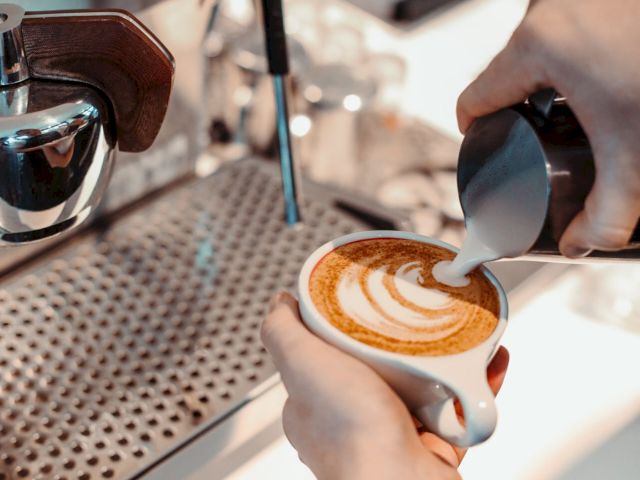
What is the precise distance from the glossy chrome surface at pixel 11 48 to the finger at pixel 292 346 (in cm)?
21

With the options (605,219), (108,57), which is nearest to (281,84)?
(108,57)

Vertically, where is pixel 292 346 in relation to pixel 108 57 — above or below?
below

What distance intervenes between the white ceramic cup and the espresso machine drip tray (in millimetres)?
215

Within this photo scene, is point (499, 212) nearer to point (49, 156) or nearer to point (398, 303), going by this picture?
point (398, 303)

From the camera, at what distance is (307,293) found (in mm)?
552

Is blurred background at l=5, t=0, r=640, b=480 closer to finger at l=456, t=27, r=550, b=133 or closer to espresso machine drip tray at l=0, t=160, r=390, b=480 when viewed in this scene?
espresso machine drip tray at l=0, t=160, r=390, b=480

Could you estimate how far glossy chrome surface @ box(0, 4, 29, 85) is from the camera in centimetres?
48

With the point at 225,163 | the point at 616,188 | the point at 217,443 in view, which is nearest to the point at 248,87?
the point at 225,163

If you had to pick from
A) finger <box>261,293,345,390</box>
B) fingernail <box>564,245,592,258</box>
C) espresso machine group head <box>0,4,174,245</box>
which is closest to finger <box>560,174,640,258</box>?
fingernail <box>564,245,592,258</box>

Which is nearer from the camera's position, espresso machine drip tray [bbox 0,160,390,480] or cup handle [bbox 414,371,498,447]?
cup handle [bbox 414,371,498,447]

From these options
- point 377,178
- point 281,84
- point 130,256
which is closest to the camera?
point 281,84

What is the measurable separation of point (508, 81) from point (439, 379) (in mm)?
186

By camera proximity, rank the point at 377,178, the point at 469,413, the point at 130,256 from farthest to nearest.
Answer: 1. the point at 377,178
2. the point at 130,256
3. the point at 469,413

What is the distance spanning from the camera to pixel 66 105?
492mm
